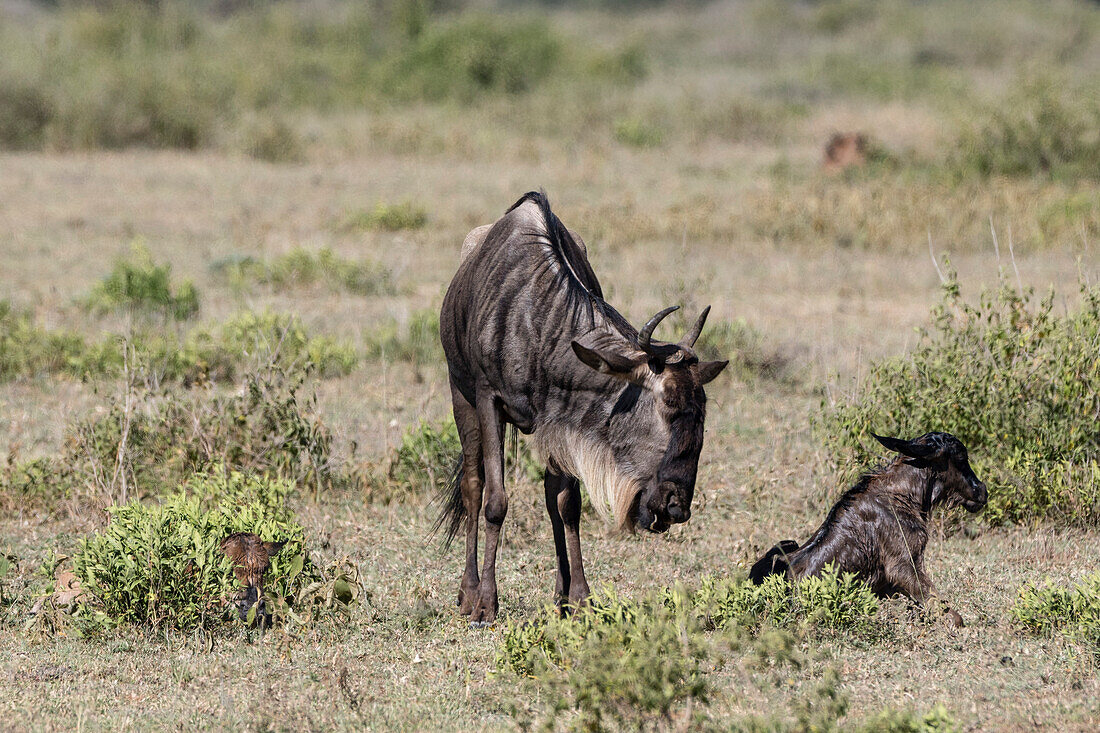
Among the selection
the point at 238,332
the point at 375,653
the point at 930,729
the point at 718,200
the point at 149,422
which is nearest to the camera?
the point at 930,729

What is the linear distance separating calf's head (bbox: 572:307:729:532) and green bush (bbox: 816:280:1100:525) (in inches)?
93.8

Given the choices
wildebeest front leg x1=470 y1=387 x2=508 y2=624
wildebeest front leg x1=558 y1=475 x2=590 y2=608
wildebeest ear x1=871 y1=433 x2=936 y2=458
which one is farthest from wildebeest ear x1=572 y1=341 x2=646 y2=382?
wildebeest ear x1=871 y1=433 x2=936 y2=458

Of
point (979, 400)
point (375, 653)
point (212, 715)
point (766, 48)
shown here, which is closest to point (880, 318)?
point (979, 400)

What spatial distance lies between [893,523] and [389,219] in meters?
10.3

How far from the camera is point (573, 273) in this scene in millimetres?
5387

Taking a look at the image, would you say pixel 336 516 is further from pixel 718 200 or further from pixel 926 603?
pixel 718 200

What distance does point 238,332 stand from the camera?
9.23 meters

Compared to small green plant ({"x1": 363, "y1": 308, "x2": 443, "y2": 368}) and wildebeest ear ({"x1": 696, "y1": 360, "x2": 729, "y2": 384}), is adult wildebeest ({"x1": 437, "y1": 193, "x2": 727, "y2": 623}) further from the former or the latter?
small green plant ({"x1": 363, "y1": 308, "x2": 443, "y2": 368})

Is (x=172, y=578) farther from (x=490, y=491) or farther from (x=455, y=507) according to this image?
(x=455, y=507)

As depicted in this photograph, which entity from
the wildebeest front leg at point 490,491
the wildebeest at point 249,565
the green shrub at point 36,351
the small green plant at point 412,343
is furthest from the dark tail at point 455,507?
the green shrub at point 36,351

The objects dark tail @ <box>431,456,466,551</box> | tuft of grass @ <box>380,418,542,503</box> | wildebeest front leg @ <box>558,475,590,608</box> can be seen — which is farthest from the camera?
tuft of grass @ <box>380,418,542,503</box>

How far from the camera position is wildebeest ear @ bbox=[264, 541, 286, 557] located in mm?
5238

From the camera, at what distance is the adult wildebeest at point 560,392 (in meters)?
4.72

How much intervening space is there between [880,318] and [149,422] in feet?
22.1
